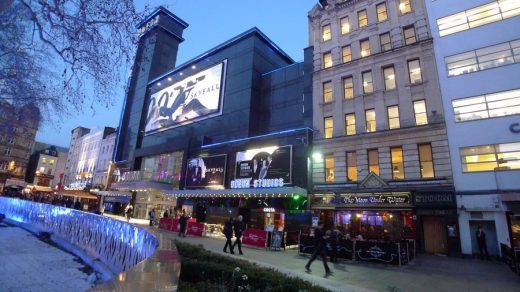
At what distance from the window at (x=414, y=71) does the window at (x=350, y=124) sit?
5.28m

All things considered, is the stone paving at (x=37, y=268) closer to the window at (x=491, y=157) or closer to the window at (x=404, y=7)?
the window at (x=491, y=157)

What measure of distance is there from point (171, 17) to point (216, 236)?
158 feet

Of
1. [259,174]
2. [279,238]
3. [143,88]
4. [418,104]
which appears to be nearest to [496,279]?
[279,238]

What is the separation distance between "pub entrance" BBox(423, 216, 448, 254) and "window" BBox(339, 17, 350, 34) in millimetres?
18195

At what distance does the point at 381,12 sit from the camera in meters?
26.9

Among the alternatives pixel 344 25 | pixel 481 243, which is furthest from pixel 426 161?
pixel 344 25

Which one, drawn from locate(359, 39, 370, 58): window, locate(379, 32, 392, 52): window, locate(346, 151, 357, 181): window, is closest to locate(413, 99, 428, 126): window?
locate(346, 151, 357, 181): window

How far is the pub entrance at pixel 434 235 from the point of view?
19.8m

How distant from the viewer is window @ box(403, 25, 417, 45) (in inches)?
968

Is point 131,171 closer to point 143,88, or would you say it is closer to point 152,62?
point 143,88

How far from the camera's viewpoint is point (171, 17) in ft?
192

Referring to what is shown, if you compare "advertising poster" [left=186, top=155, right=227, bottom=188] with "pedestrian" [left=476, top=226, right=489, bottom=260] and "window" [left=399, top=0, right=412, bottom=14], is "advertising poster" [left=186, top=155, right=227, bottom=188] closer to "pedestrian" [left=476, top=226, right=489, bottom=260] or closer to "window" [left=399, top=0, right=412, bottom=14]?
"window" [left=399, top=0, right=412, bottom=14]

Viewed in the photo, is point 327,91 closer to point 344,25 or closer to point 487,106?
point 344,25

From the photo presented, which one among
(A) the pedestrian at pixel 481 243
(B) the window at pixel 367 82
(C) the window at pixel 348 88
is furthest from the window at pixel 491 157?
(C) the window at pixel 348 88
